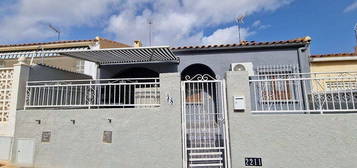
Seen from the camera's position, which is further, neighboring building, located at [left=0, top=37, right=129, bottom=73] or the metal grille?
neighboring building, located at [left=0, top=37, right=129, bottom=73]

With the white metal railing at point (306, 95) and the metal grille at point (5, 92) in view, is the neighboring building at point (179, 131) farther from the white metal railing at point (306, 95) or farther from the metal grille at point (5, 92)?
the metal grille at point (5, 92)

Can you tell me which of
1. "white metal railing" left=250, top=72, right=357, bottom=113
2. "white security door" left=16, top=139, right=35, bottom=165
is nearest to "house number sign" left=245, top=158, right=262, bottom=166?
"white metal railing" left=250, top=72, right=357, bottom=113

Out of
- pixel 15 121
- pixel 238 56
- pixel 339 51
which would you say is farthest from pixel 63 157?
pixel 339 51

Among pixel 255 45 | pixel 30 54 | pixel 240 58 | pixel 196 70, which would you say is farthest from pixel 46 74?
pixel 255 45

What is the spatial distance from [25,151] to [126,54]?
6.15 meters

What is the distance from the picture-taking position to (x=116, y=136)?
7074mm

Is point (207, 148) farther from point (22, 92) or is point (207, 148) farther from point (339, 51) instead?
point (339, 51)

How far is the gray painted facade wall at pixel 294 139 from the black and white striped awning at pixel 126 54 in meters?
5.09

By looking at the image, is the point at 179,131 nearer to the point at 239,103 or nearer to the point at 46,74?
the point at 239,103

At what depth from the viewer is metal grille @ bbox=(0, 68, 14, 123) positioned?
7.98 m

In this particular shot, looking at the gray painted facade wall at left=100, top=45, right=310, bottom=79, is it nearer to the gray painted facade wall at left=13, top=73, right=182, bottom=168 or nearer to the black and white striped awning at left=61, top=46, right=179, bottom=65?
the black and white striped awning at left=61, top=46, right=179, bottom=65

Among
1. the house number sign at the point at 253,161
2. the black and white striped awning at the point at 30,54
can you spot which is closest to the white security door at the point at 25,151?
the black and white striped awning at the point at 30,54

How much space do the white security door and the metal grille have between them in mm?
1282

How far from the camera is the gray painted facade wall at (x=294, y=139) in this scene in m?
6.04
